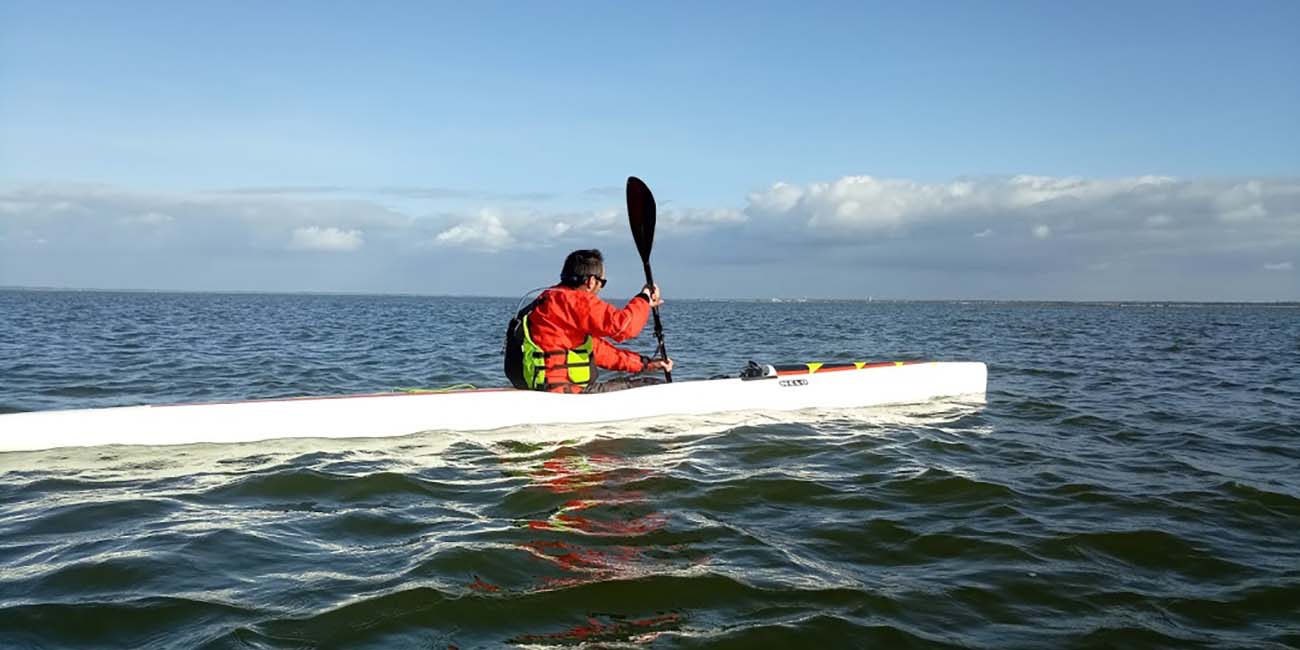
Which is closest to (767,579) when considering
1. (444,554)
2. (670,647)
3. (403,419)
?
(670,647)

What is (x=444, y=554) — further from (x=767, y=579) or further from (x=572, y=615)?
(x=767, y=579)

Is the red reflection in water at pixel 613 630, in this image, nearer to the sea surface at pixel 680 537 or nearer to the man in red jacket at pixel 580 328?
the sea surface at pixel 680 537

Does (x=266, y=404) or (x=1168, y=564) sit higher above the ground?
(x=266, y=404)

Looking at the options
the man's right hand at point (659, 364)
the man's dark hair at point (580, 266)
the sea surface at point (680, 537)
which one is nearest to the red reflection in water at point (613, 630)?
the sea surface at point (680, 537)

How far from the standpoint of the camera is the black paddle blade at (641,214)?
30.7 ft

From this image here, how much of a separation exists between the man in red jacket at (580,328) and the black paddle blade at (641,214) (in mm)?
1558

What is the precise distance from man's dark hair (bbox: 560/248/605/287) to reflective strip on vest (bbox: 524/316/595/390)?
0.60 meters

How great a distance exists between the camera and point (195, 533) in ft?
14.6

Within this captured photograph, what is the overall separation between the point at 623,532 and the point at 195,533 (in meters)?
2.37

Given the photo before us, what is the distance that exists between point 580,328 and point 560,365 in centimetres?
55

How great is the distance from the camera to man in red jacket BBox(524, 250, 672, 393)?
7105 mm

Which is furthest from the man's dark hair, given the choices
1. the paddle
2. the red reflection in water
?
the red reflection in water

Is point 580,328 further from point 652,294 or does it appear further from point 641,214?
point 641,214

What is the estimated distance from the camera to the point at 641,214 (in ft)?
31.1
